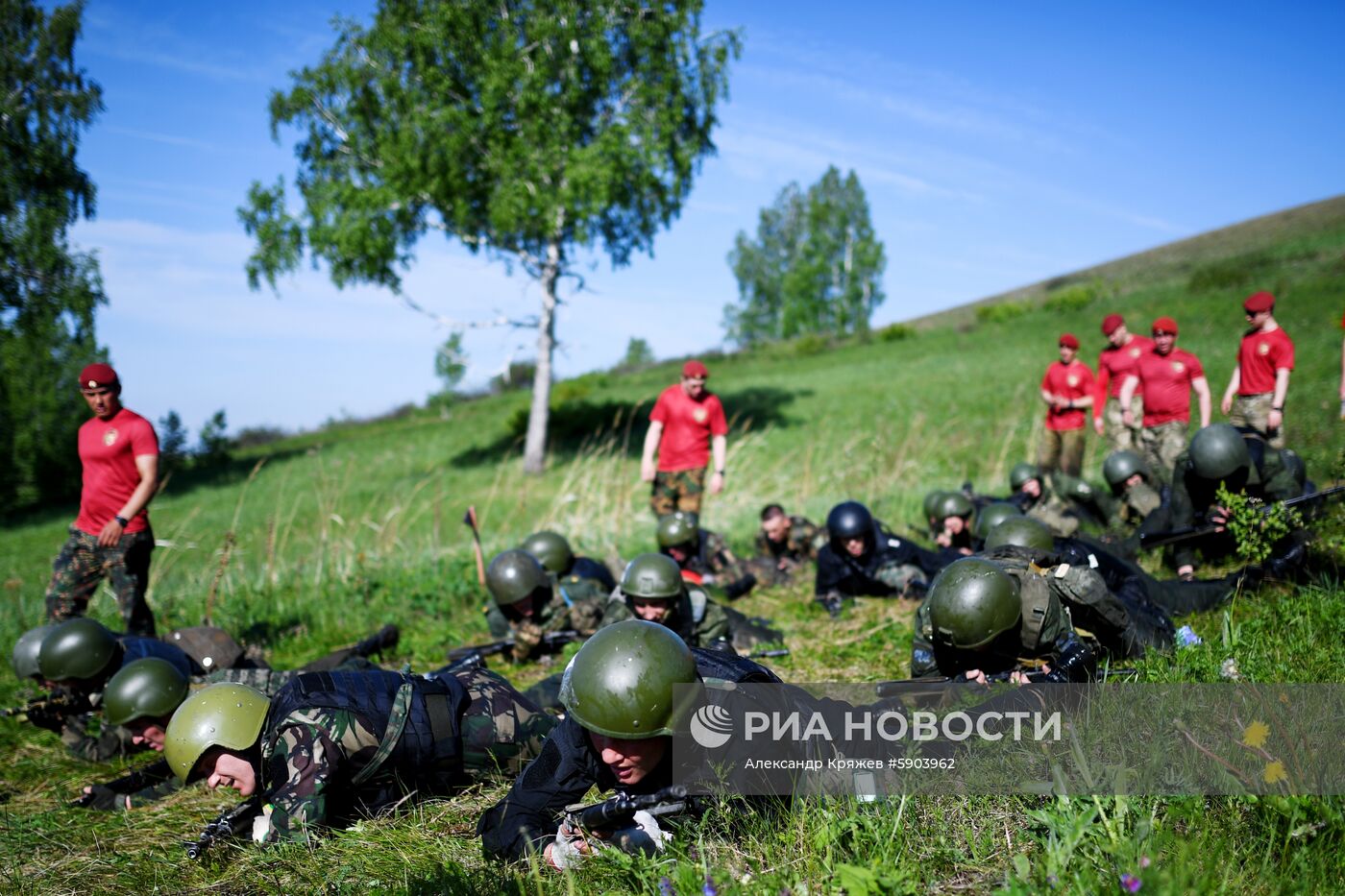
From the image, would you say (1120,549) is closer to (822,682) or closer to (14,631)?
(822,682)

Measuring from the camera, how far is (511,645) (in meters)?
7.07

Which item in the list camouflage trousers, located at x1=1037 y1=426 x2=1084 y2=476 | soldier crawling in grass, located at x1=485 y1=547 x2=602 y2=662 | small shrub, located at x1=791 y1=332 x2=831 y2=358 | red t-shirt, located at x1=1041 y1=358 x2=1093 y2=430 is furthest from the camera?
small shrub, located at x1=791 y1=332 x2=831 y2=358

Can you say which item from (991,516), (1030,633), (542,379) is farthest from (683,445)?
(542,379)

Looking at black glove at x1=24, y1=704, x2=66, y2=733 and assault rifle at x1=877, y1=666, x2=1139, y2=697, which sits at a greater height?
assault rifle at x1=877, y1=666, x2=1139, y2=697

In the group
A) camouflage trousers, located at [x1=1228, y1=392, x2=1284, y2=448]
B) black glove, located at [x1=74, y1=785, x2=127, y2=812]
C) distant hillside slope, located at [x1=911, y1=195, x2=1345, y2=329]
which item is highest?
distant hillside slope, located at [x1=911, y1=195, x2=1345, y2=329]

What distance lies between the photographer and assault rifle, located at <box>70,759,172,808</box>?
15.8ft

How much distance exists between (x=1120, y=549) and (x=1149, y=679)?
3485 millimetres

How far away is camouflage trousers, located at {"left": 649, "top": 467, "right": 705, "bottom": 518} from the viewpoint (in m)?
8.97

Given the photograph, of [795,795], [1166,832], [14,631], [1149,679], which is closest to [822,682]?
[1149,679]

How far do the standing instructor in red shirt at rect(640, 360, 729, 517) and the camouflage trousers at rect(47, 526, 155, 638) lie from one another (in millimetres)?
4528

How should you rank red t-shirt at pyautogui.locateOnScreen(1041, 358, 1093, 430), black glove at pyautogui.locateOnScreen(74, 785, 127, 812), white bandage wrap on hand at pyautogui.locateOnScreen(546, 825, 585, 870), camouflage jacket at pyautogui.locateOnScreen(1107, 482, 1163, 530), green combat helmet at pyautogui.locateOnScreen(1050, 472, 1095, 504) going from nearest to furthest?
white bandage wrap on hand at pyautogui.locateOnScreen(546, 825, 585, 870)
black glove at pyautogui.locateOnScreen(74, 785, 127, 812)
camouflage jacket at pyautogui.locateOnScreen(1107, 482, 1163, 530)
green combat helmet at pyautogui.locateOnScreen(1050, 472, 1095, 504)
red t-shirt at pyautogui.locateOnScreen(1041, 358, 1093, 430)

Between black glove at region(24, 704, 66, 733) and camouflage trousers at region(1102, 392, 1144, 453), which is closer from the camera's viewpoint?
black glove at region(24, 704, 66, 733)

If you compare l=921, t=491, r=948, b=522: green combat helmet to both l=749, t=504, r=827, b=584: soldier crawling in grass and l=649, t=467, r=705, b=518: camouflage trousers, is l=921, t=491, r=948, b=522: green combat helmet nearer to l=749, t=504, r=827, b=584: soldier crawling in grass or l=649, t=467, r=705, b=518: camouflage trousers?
l=749, t=504, r=827, b=584: soldier crawling in grass

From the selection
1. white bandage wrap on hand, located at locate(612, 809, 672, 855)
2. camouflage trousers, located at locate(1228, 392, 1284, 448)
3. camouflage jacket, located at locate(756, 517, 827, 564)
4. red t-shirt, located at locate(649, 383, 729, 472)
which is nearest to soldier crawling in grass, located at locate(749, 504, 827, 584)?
camouflage jacket, located at locate(756, 517, 827, 564)
